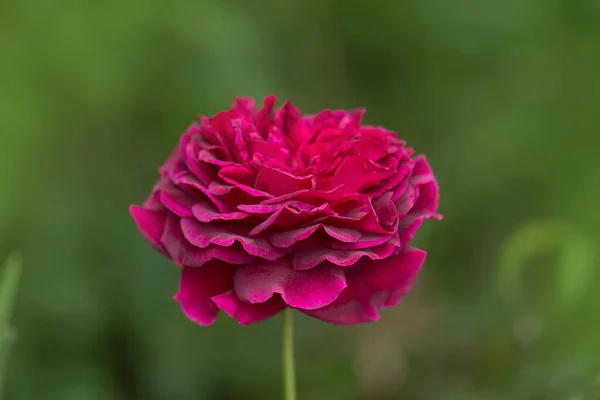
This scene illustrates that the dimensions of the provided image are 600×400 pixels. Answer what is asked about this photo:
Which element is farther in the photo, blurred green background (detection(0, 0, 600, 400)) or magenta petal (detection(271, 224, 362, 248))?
blurred green background (detection(0, 0, 600, 400))

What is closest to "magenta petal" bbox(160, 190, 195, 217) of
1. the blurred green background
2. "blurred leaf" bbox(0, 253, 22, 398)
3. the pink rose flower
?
the pink rose flower

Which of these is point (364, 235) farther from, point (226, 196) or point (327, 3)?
point (327, 3)

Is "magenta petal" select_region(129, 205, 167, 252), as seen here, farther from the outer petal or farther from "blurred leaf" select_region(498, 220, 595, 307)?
"blurred leaf" select_region(498, 220, 595, 307)

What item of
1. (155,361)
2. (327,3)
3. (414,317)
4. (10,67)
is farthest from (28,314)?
(327,3)

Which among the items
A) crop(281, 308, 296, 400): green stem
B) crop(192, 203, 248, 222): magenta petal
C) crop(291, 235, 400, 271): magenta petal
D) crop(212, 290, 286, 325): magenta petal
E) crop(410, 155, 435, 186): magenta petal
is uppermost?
crop(410, 155, 435, 186): magenta petal

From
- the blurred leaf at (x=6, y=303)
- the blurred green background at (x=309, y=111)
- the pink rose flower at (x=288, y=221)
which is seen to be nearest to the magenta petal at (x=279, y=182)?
the pink rose flower at (x=288, y=221)

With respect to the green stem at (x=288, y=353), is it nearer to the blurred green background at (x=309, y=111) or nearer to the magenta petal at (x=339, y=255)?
the magenta petal at (x=339, y=255)

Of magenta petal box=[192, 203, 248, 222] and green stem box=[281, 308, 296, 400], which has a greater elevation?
magenta petal box=[192, 203, 248, 222]

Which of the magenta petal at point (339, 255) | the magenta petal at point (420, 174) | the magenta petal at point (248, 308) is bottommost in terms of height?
the magenta petal at point (248, 308)
